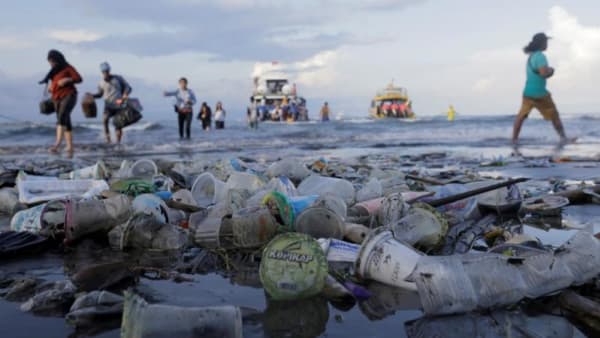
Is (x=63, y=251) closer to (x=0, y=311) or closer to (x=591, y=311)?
(x=0, y=311)

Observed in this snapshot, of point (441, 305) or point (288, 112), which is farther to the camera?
point (288, 112)

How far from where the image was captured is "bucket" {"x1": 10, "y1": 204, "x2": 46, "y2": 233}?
8.36 feet

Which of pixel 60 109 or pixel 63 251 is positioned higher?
pixel 60 109

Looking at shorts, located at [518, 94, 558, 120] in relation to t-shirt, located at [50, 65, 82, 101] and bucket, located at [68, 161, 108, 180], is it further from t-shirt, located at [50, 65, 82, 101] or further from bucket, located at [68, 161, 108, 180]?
t-shirt, located at [50, 65, 82, 101]

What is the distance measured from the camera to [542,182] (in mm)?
4496

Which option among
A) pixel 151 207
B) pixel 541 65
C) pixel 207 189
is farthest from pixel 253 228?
pixel 541 65

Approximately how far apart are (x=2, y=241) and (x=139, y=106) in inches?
332

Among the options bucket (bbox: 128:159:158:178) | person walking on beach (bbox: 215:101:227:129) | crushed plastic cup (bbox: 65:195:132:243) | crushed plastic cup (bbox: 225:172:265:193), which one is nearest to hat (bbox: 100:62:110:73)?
bucket (bbox: 128:159:158:178)

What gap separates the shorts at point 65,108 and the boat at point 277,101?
30087 millimetres

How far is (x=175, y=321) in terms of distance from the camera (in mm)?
1373

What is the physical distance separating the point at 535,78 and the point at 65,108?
7.08 metres

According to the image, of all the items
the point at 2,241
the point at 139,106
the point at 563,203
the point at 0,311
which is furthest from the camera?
the point at 139,106

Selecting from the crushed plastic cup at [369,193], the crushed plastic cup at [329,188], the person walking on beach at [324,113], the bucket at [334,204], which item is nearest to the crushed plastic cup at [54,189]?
the crushed plastic cup at [329,188]

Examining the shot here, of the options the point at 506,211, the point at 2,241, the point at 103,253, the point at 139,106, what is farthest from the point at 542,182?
the point at 139,106
